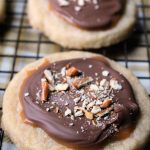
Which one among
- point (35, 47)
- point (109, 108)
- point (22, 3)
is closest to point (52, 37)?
point (35, 47)

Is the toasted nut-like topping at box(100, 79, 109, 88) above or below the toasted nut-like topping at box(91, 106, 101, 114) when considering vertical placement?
above

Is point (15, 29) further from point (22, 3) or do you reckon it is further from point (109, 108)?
point (109, 108)

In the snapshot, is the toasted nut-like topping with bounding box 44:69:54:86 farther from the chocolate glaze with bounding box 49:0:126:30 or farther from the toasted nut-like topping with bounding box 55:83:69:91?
the chocolate glaze with bounding box 49:0:126:30

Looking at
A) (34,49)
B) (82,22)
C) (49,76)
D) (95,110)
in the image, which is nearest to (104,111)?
(95,110)

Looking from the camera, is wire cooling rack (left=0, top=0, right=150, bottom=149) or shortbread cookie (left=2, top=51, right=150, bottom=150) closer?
shortbread cookie (left=2, top=51, right=150, bottom=150)

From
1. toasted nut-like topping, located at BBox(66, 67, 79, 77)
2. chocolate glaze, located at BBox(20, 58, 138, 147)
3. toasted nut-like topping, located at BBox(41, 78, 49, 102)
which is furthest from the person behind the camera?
toasted nut-like topping, located at BBox(66, 67, 79, 77)

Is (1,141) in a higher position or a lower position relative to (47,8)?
lower

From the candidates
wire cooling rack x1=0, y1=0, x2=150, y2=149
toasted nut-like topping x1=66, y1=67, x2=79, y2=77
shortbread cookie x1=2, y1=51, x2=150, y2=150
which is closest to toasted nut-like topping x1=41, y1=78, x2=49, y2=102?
shortbread cookie x1=2, y1=51, x2=150, y2=150
